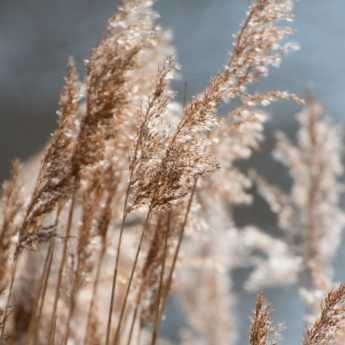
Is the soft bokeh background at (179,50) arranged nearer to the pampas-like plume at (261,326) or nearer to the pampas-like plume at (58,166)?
the pampas-like plume at (58,166)

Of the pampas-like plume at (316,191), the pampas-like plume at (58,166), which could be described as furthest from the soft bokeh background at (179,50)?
the pampas-like plume at (58,166)

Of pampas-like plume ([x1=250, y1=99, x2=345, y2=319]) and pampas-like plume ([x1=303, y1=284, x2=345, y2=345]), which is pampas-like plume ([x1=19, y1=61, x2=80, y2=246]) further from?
pampas-like plume ([x1=250, y1=99, x2=345, y2=319])

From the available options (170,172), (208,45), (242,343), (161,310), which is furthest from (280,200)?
(208,45)

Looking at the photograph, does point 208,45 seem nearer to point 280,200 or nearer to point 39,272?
point 280,200

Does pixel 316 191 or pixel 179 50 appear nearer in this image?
pixel 316 191

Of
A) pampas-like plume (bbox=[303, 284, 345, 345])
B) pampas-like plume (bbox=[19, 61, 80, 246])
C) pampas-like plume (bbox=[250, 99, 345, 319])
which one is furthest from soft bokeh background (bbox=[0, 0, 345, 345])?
pampas-like plume (bbox=[303, 284, 345, 345])

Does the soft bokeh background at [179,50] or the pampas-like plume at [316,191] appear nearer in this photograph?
the pampas-like plume at [316,191]

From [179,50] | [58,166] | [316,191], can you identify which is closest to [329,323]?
[58,166]

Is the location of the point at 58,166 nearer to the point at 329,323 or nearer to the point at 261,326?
the point at 261,326

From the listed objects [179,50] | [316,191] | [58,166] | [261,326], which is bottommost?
[261,326]
